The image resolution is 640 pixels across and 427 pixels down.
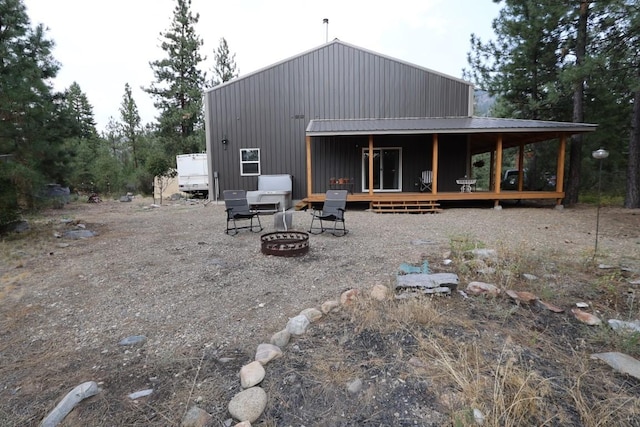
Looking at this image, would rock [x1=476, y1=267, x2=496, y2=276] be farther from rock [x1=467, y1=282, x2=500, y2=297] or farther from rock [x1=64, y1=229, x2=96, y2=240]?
rock [x1=64, y1=229, x2=96, y2=240]

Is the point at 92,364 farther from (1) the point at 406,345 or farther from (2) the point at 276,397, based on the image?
(1) the point at 406,345

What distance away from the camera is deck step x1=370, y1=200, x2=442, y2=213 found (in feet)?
31.2

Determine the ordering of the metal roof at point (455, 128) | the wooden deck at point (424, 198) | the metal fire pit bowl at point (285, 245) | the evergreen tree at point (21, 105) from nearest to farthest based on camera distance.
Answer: the metal fire pit bowl at point (285, 245)
the evergreen tree at point (21, 105)
the metal roof at point (455, 128)
the wooden deck at point (424, 198)

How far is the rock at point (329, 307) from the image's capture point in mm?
2843

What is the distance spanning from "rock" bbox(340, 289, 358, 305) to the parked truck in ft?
43.2

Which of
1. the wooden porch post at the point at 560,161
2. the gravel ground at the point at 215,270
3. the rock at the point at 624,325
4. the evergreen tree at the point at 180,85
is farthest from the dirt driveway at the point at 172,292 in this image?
the evergreen tree at the point at 180,85

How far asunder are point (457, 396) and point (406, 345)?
0.55 m

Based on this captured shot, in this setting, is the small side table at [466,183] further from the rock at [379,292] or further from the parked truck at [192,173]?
the parked truck at [192,173]

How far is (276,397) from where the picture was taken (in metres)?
1.79

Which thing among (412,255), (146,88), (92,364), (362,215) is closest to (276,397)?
(92,364)

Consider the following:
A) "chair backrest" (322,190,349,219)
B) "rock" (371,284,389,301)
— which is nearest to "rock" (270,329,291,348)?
"rock" (371,284,389,301)

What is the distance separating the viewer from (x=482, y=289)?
3016 millimetres

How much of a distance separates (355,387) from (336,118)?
11.2 metres

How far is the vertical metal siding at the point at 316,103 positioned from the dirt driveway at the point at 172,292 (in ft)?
16.8
